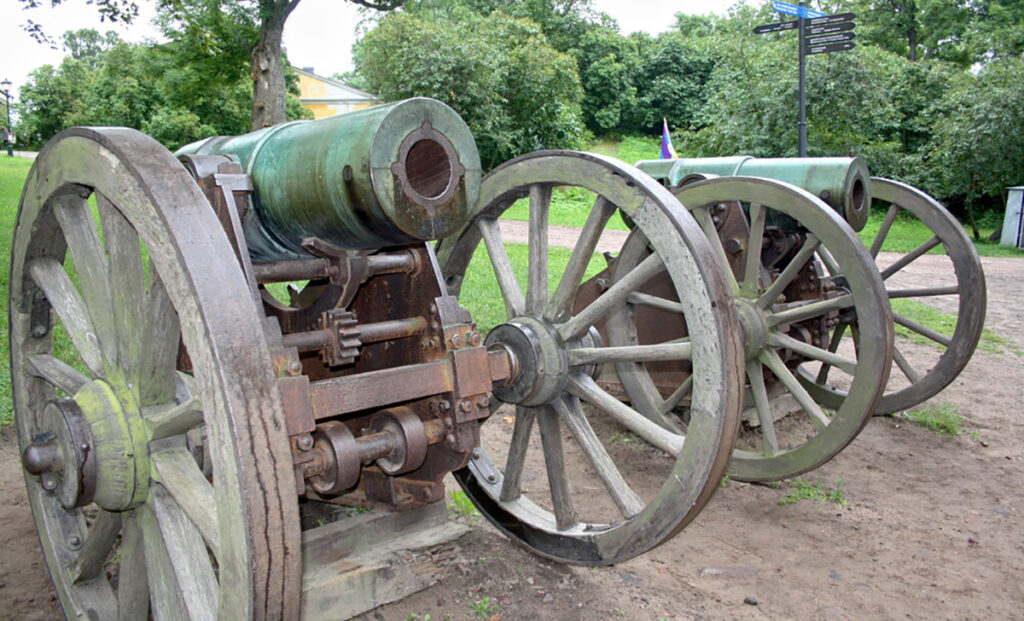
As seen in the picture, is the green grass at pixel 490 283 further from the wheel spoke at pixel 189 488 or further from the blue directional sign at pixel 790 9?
the blue directional sign at pixel 790 9

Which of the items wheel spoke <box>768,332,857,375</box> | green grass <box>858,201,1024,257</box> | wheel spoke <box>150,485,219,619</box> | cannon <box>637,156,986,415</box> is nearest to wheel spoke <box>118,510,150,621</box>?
wheel spoke <box>150,485,219,619</box>

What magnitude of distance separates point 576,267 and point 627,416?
582 mm

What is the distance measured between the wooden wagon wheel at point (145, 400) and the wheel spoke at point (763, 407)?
2507 millimetres

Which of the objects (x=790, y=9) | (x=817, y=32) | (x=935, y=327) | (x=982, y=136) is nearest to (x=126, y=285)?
(x=935, y=327)

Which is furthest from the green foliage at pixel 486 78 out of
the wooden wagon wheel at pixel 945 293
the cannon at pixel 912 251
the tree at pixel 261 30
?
the wooden wagon wheel at pixel 945 293

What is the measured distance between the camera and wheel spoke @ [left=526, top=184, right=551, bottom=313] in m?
3.05

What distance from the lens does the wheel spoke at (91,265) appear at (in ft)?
7.22

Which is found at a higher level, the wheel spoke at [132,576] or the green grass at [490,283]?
the wheel spoke at [132,576]

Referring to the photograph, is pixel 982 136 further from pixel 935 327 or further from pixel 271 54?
pixel 271 54

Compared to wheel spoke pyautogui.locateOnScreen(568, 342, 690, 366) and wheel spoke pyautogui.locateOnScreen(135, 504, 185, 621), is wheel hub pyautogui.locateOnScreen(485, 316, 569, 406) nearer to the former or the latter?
wheel spoke pyautogui.locateOnScreen(568, 342, 690, 366)

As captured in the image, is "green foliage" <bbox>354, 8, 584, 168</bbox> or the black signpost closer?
the black signpost

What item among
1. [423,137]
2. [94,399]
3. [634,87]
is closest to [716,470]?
[423,137]

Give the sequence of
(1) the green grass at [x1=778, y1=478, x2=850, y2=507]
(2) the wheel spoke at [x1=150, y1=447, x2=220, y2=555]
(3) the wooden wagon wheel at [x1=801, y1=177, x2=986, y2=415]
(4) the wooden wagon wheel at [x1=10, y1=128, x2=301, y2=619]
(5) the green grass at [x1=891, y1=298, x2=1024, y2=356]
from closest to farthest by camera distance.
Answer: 1. (4) the wooden wagon wheel at [x1=10, y1=128, x2=301, y2=619]
2. (2) the wheel spoke at [x1=150, y1=447, x2=220, y2=555]
3. (1) the green grass at [x1=778, y1=478, x2=850, y2=507]
4. (3) the wooden wagon wheel at [x1=801, y1=177, x2=986, y2=415]
5. (5) the green grass at [x1=891, y1=298, x2=1024, y2=356]

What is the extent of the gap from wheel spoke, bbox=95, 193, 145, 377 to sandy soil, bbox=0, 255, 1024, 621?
1.27 meters
